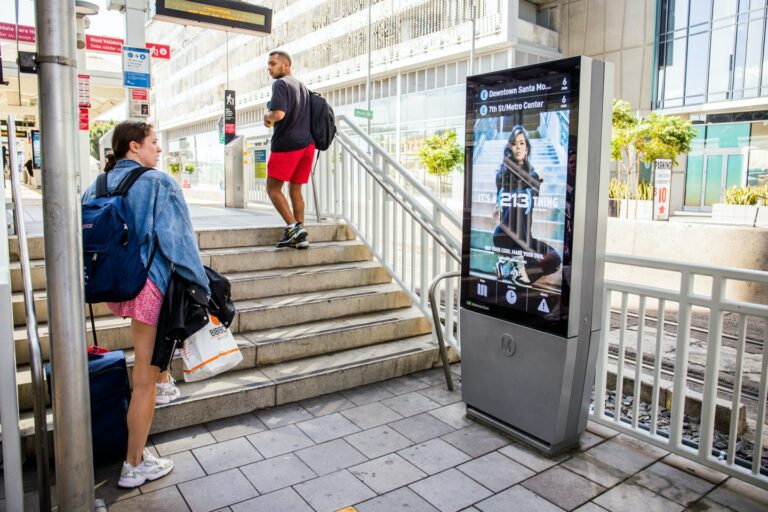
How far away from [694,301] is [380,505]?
81.0 inches

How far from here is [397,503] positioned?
9.50 feet

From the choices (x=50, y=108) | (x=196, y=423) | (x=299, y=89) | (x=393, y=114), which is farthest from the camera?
(x=393, y=114)

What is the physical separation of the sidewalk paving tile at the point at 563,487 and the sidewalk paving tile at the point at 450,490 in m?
0.29

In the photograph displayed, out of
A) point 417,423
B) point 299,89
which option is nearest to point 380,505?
point 417,423

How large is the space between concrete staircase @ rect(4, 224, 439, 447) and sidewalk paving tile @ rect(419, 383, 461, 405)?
350 mm

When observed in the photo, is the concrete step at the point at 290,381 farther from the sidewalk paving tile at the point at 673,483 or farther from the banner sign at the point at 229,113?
the banner sign at the point at 229,113

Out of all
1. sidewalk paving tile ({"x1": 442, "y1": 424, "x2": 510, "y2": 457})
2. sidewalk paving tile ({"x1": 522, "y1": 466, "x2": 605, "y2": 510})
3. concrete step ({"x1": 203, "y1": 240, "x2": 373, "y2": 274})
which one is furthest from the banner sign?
sidewalk paving tile ({"x1": 522, "y1": 466, "x2": 605, "y2": 510})

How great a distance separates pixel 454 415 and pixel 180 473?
1.84 meters

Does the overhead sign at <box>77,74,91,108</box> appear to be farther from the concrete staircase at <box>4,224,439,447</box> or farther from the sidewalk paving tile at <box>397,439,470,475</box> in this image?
the sidewalk paving tile at <box>397,439,470,475</box>

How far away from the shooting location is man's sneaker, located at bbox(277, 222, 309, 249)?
18.1 ft

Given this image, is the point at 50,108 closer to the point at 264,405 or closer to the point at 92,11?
the point at 264,405

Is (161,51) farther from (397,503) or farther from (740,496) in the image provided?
(740,496)

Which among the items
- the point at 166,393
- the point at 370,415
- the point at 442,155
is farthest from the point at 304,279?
A: the point at 442,155

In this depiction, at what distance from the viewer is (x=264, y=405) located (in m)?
4.01
